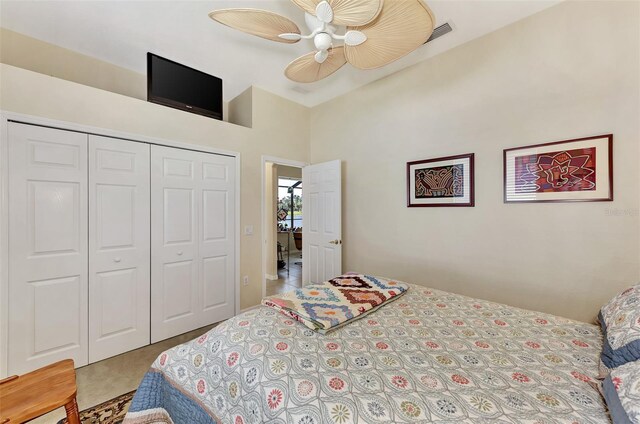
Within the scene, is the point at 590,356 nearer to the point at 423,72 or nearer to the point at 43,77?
the point at 423,72

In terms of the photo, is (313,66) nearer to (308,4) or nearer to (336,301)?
(308,4)

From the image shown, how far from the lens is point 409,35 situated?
1.53m

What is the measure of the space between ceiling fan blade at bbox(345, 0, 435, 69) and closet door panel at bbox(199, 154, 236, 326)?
1956 millimetres

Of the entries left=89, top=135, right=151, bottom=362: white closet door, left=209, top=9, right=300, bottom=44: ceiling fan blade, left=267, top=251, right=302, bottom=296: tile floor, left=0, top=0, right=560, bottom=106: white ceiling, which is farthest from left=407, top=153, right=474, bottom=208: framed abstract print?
left=89, top=135, right=151, bottom=362: white closet door

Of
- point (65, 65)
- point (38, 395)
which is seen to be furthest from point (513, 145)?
point (65, 65)

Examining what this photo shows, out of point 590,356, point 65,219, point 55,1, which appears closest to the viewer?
point 590,356

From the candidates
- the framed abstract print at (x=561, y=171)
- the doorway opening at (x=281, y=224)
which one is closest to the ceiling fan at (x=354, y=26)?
the framed abstract print at (x=561, y=171)

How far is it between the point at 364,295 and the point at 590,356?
→ 3.54 ft

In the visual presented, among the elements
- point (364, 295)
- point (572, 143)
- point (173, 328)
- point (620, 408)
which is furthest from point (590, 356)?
point (173, 328)

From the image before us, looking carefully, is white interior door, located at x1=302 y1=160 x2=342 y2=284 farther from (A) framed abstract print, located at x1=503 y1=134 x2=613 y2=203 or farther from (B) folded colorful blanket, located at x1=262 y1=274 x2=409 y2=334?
(A) framed abstract print, located at x1=503 y1=134 x2=613 y2=203

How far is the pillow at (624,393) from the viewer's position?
698 mm

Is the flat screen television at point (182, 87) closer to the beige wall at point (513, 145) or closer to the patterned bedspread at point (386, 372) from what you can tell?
the beige wall at point (513, 145)

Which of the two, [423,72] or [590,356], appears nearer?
[590,356]

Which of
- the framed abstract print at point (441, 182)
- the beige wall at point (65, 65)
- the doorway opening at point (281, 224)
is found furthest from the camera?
the doorway opening at point (281, 224)
